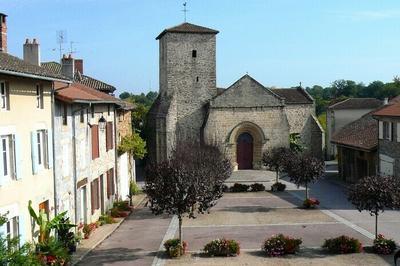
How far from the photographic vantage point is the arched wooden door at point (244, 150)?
50.9m

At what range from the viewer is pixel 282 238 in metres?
19.1

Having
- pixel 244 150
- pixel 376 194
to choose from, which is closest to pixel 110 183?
pixel 376 194

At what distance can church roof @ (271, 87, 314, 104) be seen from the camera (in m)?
56.0

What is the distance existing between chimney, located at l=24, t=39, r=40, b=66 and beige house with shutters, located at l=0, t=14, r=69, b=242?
141 inches

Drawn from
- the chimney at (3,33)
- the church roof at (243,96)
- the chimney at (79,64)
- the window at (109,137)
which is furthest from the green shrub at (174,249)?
the church roof at (243,96)

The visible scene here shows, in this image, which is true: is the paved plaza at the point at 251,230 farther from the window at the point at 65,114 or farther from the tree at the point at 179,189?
the window at the point at 65,114

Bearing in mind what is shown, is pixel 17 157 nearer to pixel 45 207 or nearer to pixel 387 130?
pixel 45 207

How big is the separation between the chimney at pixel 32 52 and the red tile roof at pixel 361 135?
22.7 meters

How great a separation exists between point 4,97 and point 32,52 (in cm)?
841

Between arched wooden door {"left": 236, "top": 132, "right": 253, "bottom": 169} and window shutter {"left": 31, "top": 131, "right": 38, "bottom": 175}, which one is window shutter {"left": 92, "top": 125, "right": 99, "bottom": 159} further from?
arched wooden door {"left": 236, "top": 132, "right": 253, "bottom": 169}

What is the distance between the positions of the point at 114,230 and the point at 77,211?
3138 mm

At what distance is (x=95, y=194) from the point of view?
26.0 meters

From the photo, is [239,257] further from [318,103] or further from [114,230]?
[318,103]

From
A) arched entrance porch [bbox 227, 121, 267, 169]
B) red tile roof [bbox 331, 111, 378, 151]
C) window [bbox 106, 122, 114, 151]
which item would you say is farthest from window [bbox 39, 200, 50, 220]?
arched entrance porch [bbox 227, 121, 267, 169]
